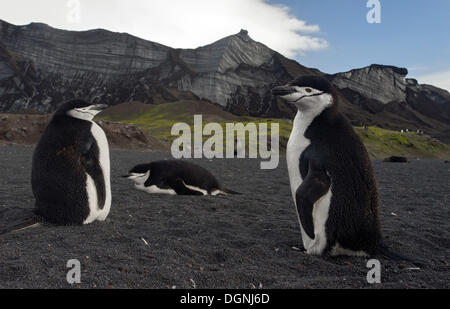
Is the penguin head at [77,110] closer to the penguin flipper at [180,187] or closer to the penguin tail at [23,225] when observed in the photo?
the penguin tail at [23,225]

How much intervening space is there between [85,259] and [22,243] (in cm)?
99

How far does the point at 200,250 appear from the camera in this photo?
→ 379cm

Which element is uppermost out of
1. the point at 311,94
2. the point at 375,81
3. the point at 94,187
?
the point at 375,81

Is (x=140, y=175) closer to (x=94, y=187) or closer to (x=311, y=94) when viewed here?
(x=94, y=187)

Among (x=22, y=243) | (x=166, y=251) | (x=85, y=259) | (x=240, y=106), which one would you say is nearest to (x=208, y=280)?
(x=166, y=251)

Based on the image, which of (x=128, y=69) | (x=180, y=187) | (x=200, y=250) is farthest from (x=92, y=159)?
(x=128, y=69)

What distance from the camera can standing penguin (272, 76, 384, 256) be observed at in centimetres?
361

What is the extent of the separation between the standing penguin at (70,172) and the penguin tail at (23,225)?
0.39 ft

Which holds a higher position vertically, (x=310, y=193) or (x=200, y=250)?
(x=310, y=193)

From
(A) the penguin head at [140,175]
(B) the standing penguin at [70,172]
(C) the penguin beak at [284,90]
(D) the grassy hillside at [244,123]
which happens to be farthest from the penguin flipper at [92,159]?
(D) the grassy hillside at [244,123]

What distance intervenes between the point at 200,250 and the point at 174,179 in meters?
3.87

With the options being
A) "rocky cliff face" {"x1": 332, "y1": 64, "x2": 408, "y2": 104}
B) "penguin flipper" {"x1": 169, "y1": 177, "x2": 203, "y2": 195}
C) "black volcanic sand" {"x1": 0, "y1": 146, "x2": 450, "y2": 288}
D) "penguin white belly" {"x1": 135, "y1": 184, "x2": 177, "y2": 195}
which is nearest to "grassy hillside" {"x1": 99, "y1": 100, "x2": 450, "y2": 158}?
"penguin white belly" {"x1": 135, "y1": 184, "x2": 177, "y2": 195}

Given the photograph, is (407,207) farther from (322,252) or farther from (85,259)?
(85,259)
